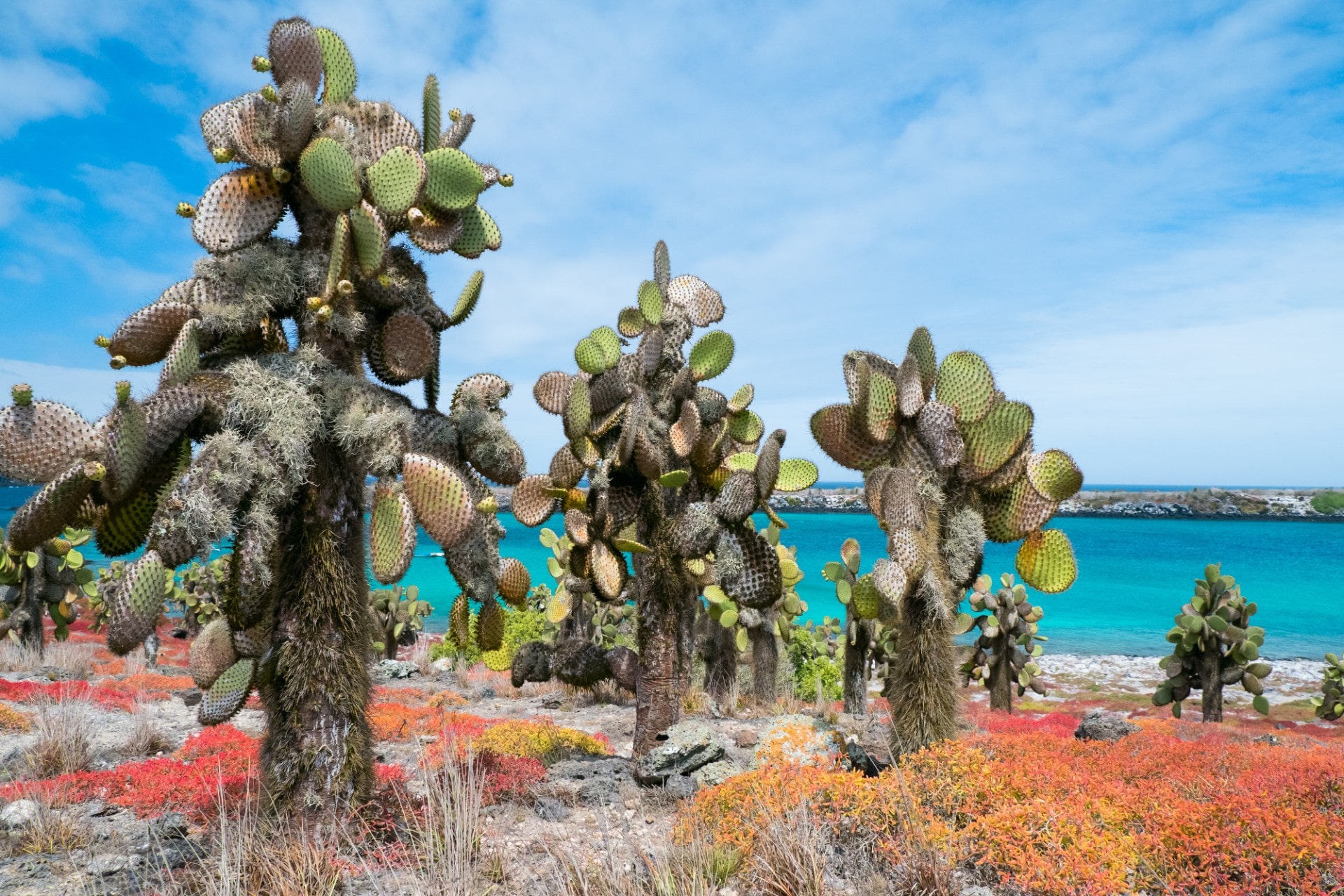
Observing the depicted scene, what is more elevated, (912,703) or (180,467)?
(180,467)

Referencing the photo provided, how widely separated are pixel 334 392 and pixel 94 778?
3.87 m

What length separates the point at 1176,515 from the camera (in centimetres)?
11950

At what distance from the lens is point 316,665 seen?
394 centimetres

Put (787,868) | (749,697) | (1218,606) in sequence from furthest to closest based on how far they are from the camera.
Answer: (1218,606) → (749,697) → (787,868)

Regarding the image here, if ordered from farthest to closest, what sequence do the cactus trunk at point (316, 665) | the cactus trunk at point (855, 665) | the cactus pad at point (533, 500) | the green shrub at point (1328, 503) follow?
the green shrub at point (1328, 503)
the cactus trunk at point (855, 665)
the cactus pad at point (533, 500)
the cactus trunk at point (316, 665)

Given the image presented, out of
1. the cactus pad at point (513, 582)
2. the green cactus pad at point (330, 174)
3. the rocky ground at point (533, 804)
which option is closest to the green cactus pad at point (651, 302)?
the cactus pad at point (513, 582)

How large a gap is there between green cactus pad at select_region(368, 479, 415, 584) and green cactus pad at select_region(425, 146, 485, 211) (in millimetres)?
1640

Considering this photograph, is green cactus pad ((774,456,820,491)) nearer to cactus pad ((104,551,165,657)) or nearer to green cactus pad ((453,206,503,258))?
green cactus pad ((453,206,503,258))

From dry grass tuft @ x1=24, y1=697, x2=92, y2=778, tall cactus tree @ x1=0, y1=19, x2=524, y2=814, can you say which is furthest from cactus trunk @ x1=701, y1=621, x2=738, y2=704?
tall cactus tree @ x1=0, y1=19, x2=524, y2=814

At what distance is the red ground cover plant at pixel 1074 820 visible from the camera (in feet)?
12.4

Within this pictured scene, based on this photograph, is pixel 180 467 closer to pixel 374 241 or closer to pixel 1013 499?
pixel 374 241

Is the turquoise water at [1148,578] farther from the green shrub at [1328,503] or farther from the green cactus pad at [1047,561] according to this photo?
the green cactus pad at [1047,561]

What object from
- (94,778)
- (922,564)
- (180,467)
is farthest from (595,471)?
(94,778)

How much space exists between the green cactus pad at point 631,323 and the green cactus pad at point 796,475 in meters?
1.64
